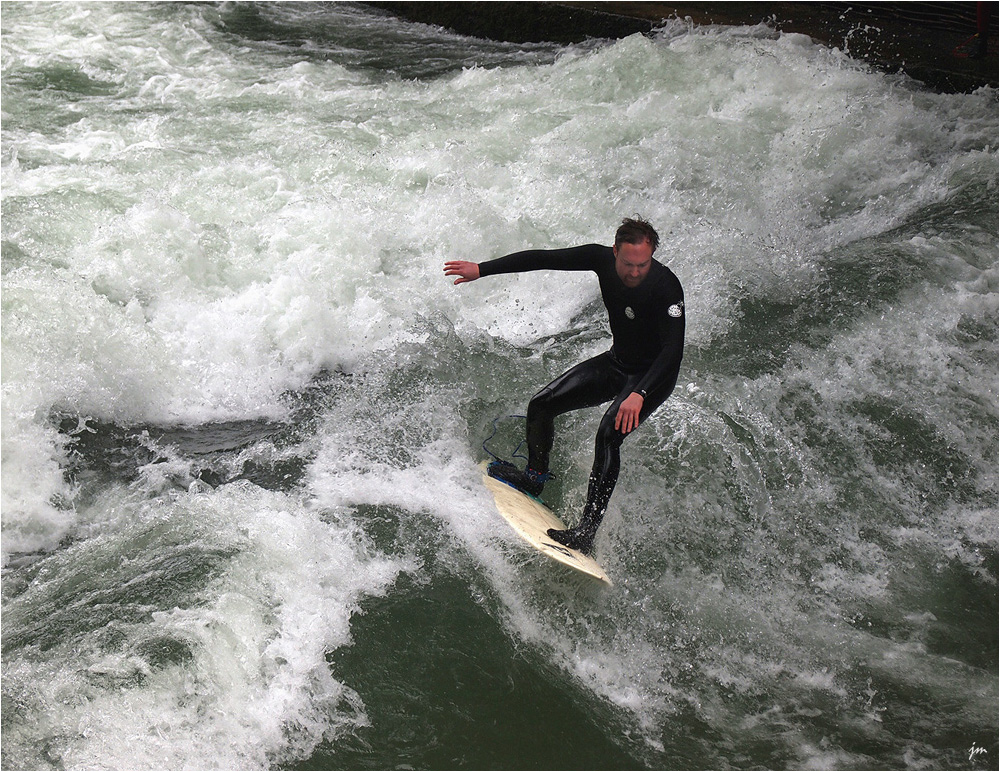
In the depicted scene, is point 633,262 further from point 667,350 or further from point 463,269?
point 463,269

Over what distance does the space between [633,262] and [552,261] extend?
424 millimetres

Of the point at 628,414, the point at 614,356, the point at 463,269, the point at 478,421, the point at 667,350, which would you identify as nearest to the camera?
the point at 628,414

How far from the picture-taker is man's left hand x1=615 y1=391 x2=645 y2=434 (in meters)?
3.20

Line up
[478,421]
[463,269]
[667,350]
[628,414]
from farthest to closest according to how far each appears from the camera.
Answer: [478,421]
[463,269]
[667,350]
[628,414]

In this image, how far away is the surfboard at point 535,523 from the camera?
3382mm

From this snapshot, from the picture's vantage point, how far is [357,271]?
5668mm

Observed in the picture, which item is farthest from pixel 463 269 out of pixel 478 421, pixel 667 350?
pixel 478 421

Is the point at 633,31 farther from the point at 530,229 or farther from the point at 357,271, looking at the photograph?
the point at 357,271

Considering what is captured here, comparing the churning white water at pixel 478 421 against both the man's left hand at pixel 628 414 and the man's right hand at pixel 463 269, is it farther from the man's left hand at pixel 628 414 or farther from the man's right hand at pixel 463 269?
the man's right hand at pixel 463 269

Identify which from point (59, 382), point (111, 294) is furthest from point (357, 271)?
point (59, 382)
